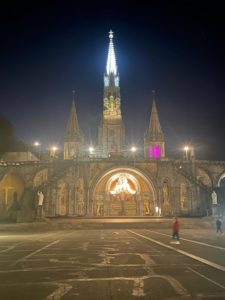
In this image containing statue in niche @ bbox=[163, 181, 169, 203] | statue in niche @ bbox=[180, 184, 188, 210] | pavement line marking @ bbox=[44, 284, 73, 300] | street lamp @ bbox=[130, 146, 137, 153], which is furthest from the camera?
street lamp @ bbox=[130, 146, 137, 153]

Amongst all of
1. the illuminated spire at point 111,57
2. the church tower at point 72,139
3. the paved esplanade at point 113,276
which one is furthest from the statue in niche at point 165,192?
the paved esplanade at point 113,276

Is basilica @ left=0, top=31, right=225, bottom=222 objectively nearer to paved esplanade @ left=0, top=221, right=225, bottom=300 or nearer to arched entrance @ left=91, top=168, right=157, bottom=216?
arched entrance @ left=91, top=168, right=157, bottom=216

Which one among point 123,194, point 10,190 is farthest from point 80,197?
point 10,190

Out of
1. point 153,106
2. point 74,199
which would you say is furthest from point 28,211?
point 153,106

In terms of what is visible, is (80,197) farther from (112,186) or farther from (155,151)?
(155,151)

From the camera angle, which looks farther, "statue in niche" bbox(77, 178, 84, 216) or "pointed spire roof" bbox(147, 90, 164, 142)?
"pointed spire roof" bbox(147, 90, 164, 142)

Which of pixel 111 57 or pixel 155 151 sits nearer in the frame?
pixel 155 151

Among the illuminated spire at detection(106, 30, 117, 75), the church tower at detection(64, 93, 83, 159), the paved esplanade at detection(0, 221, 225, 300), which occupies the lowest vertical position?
the paved esplanade at detection(0, 221, 225, 300)

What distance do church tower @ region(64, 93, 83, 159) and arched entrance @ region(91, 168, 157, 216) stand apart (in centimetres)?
1419

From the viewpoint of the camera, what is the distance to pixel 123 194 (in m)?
54.3

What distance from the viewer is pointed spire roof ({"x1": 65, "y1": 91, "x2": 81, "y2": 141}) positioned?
67.5m

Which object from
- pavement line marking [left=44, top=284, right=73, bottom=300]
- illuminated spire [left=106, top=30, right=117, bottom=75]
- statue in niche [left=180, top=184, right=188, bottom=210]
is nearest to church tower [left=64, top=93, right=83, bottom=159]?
illuminated spire [left=106, top=30, right=117, bottom=75]

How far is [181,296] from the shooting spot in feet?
24.1

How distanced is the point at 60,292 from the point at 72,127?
61.1 meters
